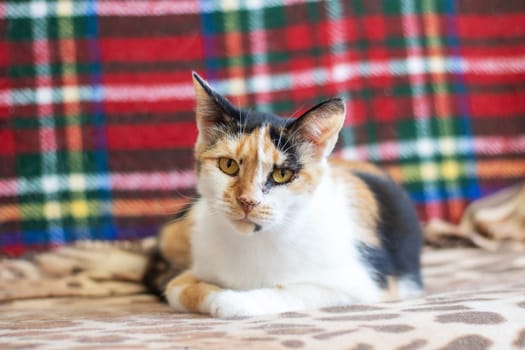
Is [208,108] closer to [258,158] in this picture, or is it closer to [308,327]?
[258,158]

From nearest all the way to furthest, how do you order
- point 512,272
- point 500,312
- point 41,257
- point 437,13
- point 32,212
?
point 500,312 → point 512,272 → point 41,257 → point 32,212 → point 437,13

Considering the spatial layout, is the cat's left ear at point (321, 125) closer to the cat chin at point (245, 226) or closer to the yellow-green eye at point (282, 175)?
the yellow-green eye at point (282, 175)

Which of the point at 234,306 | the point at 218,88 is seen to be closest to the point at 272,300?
the point at 234,306

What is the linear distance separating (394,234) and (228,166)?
49 centimetres

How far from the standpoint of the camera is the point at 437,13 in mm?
2344

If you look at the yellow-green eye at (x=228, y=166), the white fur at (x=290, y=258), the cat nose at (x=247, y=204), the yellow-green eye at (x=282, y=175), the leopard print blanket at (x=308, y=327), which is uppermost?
the yellow-green eye at (x=228, y=166)

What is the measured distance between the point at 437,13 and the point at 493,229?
689mm

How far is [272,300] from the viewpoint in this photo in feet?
4.61

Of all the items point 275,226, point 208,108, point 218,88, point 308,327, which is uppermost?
point 218,88

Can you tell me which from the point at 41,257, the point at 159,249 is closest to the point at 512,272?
the point at 159,249

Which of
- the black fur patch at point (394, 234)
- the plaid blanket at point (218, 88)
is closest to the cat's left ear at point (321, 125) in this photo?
the black fur patch at point (394, 234)

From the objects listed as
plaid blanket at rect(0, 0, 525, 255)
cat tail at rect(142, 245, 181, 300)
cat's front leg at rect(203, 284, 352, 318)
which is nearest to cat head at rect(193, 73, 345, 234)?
cat's front leg at rect(203, 284, 352, 318)

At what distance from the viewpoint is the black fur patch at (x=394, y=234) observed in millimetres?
1627

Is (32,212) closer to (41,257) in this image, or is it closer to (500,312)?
(41,257)
